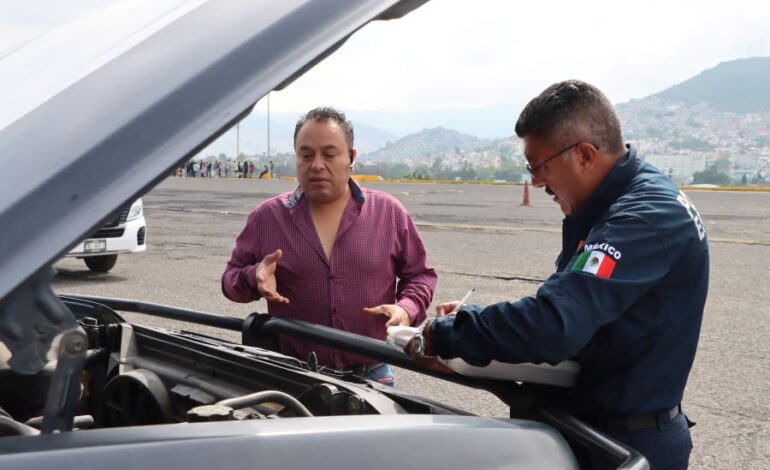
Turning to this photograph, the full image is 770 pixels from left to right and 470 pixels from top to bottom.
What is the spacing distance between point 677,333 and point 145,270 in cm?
886

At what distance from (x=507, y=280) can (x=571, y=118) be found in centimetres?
797

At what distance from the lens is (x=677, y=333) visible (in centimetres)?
202

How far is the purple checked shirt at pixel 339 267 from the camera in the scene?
10.1 ft

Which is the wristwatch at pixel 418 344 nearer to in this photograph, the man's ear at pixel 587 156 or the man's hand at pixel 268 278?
the man's ear at pixel 587 156

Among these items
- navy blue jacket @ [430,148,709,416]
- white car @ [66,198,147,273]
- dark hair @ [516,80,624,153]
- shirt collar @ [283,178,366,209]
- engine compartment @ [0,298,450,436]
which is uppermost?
dark hair @ [516,80,624,153]

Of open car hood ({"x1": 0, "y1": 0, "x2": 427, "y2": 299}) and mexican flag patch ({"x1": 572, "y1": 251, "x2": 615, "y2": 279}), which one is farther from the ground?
open car hood ({"x1": 0, "y1": 0, "x2": 427, "y2": 299})

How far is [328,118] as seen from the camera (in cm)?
313

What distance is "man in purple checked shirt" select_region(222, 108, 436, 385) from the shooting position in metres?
3.06

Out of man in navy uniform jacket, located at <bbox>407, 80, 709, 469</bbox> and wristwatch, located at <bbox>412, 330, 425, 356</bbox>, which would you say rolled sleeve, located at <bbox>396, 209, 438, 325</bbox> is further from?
wristwatch, located at <bbox>412, 330, 425, 356</bbox>

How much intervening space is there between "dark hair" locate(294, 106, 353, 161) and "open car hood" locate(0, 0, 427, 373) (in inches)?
66.3

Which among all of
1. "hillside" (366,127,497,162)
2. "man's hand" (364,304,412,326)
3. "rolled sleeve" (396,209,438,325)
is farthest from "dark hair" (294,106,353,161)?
"hillside" (366,127,497,162)

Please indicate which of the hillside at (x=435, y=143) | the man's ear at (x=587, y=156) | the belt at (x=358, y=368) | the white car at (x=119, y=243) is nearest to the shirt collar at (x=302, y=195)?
the belt at (x=358, y=368)

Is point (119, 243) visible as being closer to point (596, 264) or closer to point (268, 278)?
point (268, 278)

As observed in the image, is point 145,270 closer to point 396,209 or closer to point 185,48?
point 396,209
